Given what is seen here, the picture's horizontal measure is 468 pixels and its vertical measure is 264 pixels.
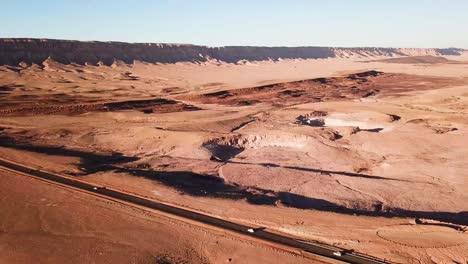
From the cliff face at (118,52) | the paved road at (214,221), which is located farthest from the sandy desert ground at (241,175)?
the cliff face at (118,52)

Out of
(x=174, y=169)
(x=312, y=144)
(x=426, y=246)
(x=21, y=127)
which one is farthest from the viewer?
(x=21, y=127)

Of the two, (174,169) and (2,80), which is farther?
(2,80)

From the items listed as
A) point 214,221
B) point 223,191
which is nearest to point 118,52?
point 223,191

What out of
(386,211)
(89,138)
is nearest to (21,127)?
(89,138)

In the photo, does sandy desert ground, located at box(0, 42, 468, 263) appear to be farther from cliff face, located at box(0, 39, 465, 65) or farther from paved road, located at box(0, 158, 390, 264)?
cliff face, located at box(0, 39, 465, 65)

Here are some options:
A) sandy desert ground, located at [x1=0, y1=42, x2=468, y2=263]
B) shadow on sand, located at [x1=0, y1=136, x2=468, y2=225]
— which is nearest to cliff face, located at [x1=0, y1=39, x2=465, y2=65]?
sandy desert ground, located at [x1=0, y1=42, x2=468, y2=263]

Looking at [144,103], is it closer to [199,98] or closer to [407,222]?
[199,98]

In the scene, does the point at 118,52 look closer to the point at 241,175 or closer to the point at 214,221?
the point at 241,175

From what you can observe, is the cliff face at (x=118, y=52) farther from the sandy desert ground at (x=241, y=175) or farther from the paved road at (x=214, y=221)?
the paved road at (x=214, y=221)
